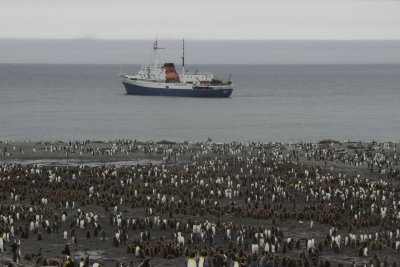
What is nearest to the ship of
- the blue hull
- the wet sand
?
the blue hull

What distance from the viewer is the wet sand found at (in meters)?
24.3

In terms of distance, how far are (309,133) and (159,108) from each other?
37.2m

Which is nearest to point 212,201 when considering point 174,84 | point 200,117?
point 200,117

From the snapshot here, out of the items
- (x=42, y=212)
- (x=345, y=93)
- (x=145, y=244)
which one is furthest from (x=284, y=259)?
(x=345, y=93)

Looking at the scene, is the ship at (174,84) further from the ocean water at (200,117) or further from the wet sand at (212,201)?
the wet sand at (212,201)

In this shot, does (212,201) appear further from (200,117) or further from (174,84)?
(174,84)

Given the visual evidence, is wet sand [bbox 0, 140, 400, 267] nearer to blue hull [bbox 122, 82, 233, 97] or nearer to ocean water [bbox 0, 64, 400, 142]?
ocean water [bbox 0, 64, 400, 142]

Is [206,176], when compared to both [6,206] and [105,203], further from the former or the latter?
[6,206]

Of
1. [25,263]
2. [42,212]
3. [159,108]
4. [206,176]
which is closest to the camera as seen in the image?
[25,263]

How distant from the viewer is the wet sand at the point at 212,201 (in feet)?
79.7

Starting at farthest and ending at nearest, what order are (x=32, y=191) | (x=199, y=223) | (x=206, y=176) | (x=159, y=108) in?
(x=159, y=108) < (x=206, y=176) < (x=32, y=191) < (x=199, y=223)

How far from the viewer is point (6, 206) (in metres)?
30.0

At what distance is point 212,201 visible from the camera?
32188 mm

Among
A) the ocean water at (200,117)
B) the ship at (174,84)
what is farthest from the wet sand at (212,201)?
the ship at (174,84)
